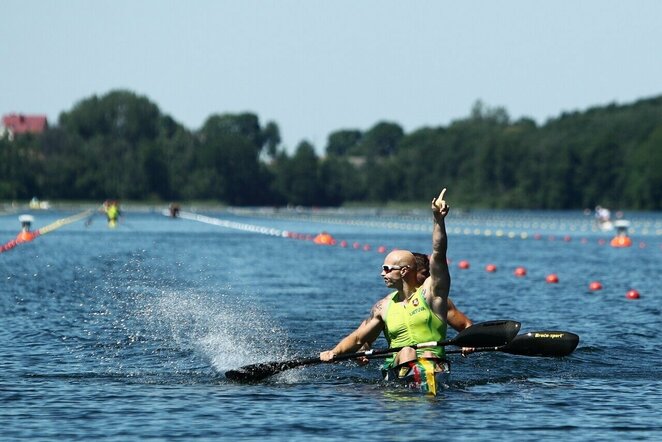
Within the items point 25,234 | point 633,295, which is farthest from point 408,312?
point 25,234

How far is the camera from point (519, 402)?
691 inches

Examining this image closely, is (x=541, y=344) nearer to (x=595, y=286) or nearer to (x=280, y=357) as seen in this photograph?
(x=280, y=357)

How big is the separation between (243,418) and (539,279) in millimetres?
28254

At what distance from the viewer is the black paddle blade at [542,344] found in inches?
746

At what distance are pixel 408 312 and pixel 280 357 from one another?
5714 mm

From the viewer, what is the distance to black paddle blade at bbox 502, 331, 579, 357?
18938 millimetres

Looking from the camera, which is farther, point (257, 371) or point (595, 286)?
point (595, 286)

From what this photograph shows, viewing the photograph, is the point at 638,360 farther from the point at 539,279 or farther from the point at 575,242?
the point at 575,242

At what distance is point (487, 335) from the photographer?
1861cm

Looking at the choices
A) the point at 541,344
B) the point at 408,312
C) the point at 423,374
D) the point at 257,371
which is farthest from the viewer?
the point at 541,344

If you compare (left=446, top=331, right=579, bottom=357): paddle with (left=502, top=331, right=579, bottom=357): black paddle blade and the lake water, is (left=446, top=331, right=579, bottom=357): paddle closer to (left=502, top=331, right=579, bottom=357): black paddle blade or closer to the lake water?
(left=502, top=331, right=579, bottom=357): black paddle blade

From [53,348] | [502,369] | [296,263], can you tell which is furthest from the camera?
[296,263]

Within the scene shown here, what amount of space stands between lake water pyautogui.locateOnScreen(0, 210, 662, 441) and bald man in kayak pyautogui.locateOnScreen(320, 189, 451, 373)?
66cm

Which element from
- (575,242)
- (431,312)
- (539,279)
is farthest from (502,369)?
Result: (575,242)
